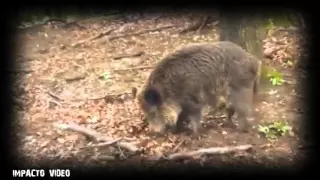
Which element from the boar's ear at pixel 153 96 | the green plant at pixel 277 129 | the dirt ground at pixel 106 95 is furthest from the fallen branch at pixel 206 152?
the boar's ear at pixel 153 96

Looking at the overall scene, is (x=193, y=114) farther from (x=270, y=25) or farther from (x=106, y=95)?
(x=270, y=25)

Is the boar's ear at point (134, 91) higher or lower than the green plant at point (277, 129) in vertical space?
higher

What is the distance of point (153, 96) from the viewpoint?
138 inches

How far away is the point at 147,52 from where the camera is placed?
3564 millimetres

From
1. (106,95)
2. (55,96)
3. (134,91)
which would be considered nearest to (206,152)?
(134,91)

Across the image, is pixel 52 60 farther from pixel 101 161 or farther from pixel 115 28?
pixel 101 161

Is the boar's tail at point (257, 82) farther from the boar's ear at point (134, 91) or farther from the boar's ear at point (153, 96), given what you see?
the boar's ear at point (134, 91)

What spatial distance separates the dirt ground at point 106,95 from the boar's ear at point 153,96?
10cm

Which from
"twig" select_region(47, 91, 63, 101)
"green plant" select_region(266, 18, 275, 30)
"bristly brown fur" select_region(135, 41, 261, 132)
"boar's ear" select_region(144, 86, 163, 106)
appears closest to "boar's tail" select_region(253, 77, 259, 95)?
"bristly brown fur" select_region(135, 41, 261, 132)

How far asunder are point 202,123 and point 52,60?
86 cm

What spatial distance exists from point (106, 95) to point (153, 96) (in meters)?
0.26

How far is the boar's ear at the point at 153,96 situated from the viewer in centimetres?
348

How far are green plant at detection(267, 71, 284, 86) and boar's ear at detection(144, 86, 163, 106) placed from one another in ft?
2.00

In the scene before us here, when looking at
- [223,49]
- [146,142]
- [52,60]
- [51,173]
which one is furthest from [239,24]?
[51,173]
